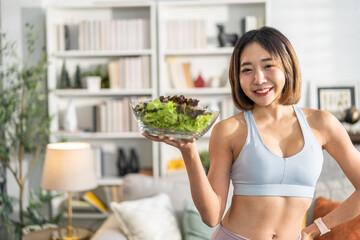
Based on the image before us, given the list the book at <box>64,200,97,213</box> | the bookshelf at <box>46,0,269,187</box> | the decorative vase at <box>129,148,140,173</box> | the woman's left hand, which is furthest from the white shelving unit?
the woman's left hand

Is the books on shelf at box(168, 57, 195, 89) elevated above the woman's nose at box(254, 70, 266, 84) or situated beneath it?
elevated above

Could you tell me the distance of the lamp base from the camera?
106 inches

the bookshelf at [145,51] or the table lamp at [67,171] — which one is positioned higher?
the bookshelf at [145,51]

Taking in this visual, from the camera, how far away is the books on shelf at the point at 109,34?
11.9ft

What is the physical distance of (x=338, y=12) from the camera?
3.70 meters

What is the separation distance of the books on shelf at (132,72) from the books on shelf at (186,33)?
0.94 feet

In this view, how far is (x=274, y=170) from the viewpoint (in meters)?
1.10

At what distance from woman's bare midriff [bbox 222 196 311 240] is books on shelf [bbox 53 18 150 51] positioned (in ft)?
8.82

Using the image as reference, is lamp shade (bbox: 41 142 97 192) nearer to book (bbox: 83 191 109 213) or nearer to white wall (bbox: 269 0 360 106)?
book (bbox: 83 191 109 213)

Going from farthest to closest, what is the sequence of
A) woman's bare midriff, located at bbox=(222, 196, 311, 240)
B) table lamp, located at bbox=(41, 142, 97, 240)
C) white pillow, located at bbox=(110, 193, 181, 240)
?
table lamp, located at bbox=(41, 142, 97, 240)
white pillow, located at bbox=(110, 193, 181, 240)
woman's bare midriff, located at bbox=(222, 196, 311, 240)

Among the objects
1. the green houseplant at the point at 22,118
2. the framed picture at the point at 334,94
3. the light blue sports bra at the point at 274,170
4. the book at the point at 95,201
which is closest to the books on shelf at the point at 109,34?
the green houseplant at the point at 22,118

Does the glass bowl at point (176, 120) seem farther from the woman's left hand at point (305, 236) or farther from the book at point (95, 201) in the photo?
the book at point (95, 201)

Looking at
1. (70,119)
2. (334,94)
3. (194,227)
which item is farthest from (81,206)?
(334,94)

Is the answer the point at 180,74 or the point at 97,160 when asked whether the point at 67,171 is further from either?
the point at 180,74
